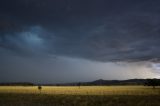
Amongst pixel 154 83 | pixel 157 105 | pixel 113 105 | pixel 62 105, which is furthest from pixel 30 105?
pixel 154 83

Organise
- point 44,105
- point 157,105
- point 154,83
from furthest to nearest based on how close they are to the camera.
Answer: point 154,83, point 44,105, point 157,105

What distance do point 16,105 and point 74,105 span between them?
10209mm

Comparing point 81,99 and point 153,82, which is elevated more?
point 153,82

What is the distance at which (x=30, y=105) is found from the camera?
49344 millimetres

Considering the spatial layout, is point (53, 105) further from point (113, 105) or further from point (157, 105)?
point (157, 105)

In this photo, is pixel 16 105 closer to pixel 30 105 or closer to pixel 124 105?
pixel 30 105

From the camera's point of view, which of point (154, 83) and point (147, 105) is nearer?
point (147, 105)

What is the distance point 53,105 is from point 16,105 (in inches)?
251

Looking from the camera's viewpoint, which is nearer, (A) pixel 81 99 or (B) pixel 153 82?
(A) pixel 81 99

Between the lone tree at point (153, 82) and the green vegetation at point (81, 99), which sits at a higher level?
the lone tree at point (153, 82)

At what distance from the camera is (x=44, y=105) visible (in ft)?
163

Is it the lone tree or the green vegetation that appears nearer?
the green vegetation

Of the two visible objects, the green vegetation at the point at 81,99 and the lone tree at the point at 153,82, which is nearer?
the green vegetation at the point at 81,99

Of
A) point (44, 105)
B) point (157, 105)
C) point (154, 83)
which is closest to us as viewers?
point (157, 105)
